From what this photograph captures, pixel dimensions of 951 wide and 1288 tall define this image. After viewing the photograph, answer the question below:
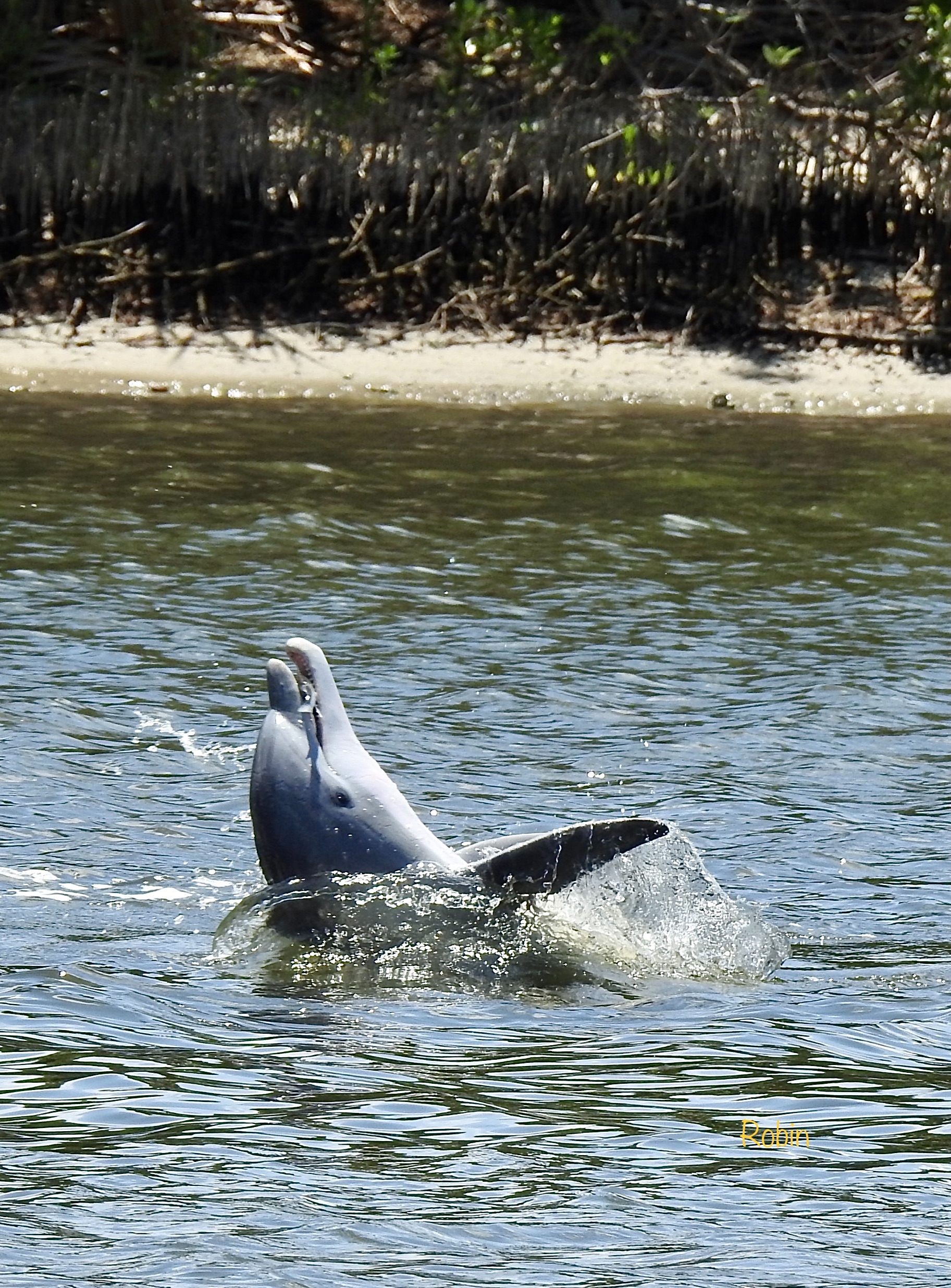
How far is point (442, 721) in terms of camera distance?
9148mm

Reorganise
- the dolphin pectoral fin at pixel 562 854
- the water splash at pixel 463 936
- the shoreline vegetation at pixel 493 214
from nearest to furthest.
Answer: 1. the dolphin pectoral fin at pixel 562 854
2. the water splash at pixel 463 936
3. the shoreline vegetation at pixel 493 214

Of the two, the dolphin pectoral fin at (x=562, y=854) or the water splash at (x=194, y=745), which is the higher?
the dolphin pectoral fin at (x=562, y=854)

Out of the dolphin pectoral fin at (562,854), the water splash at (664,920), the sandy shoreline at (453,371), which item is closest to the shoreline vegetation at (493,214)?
the sandy shoreline at (453,371)

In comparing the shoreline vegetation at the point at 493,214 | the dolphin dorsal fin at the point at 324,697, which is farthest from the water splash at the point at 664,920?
the shoreline vegetation at the point at 493,214

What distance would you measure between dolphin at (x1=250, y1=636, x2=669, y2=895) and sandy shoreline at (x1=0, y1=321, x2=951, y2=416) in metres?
11.9

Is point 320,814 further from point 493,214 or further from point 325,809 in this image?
point 493,214

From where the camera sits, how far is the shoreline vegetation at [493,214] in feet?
64.1

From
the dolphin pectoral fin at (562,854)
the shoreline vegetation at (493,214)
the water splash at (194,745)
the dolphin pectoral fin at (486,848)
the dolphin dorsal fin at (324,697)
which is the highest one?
the shoreline vegetation at (493,214)

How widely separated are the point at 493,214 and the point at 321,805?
14496 mm

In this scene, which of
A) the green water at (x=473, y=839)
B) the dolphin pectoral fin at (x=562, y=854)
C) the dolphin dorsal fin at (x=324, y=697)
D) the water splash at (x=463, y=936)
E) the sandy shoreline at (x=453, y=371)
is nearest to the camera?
the green water at (x=473, y=839)

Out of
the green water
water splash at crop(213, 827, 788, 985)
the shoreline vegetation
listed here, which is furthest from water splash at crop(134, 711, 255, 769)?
the shoreline vegetation

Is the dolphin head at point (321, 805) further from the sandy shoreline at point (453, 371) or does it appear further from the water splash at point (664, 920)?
the sandy shoreline at point (453, 371)

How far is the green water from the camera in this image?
4457mm

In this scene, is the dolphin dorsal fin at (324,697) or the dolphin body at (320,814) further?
the dolphin dorsal fin at (324,697)
